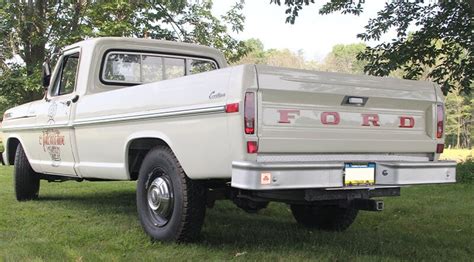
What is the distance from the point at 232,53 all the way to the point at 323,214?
12.4 metres

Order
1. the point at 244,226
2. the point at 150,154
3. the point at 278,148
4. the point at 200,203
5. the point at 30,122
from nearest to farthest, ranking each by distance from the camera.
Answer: the point at 278,148 → the point at 200,203 → the point at 150,154 → the point at 244,226 → the point at 30,122

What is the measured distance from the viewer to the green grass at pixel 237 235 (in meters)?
4.33

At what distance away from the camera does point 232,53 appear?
17531mm

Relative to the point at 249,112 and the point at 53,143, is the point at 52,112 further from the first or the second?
the point at 249,112

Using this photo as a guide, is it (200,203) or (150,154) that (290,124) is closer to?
(200,203)

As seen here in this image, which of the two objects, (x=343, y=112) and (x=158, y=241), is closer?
(x=343, y=112)

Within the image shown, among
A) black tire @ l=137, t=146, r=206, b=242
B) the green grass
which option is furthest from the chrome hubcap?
the green grass

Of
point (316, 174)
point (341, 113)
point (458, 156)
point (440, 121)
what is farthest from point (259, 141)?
point (458, 156)

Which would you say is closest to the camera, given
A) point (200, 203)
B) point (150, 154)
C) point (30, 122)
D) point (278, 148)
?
point (278, 148)

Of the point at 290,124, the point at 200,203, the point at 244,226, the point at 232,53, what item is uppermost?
the point at 232,53

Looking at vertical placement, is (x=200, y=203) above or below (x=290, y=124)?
below

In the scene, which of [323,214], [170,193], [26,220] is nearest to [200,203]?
[170,193]

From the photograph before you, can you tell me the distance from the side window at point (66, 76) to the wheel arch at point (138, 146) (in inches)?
57.3

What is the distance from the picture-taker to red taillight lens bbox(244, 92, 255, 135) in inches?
146
